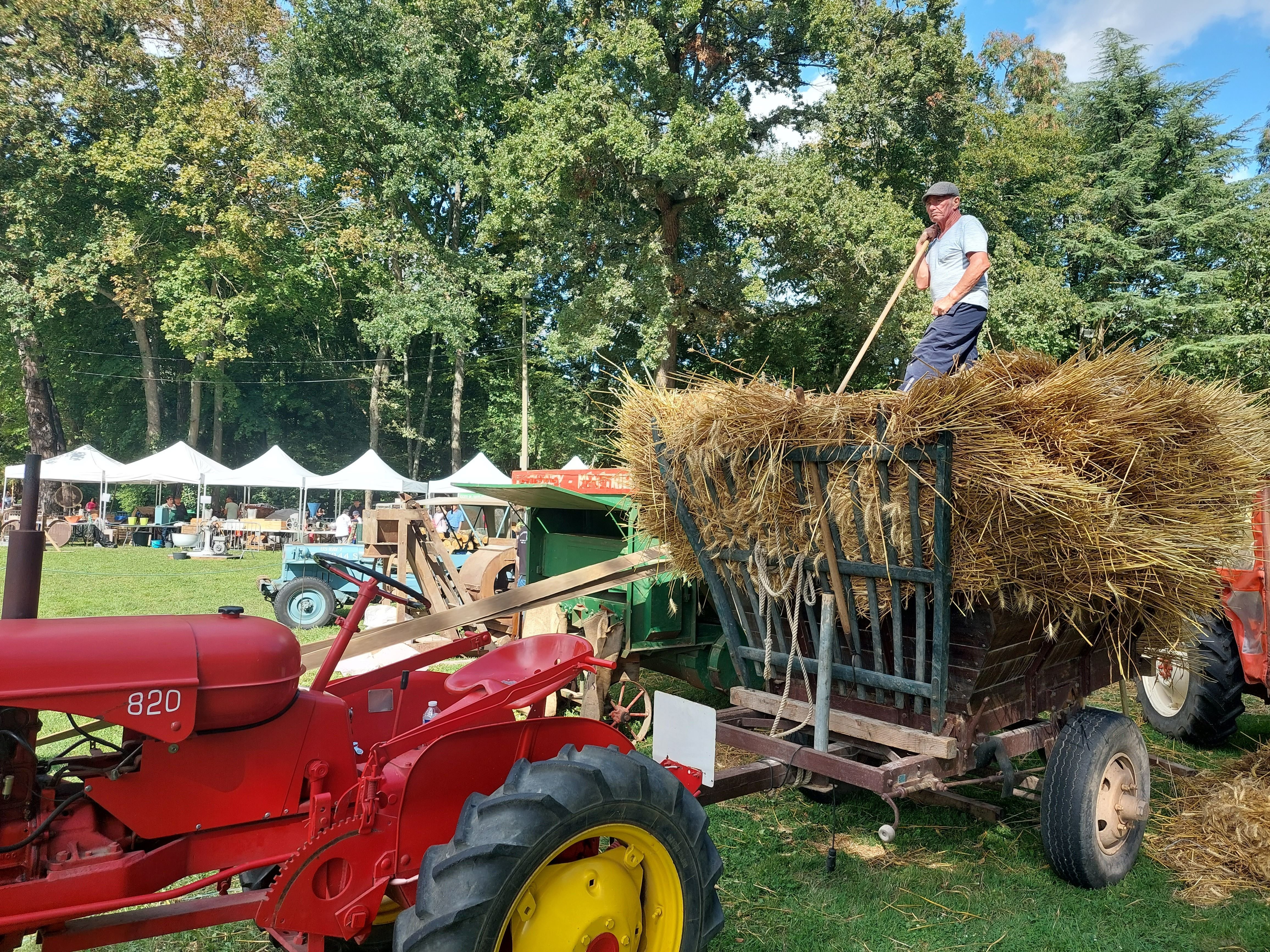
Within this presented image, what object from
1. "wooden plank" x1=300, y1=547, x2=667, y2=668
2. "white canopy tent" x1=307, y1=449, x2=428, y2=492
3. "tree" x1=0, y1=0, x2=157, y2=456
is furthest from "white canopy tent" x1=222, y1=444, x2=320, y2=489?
"wooden plank" x1=300, y1=547, x2=667, y2=668

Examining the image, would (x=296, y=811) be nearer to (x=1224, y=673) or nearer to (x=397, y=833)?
(x=397, y=833)

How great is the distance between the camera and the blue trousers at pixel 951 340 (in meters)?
4.19

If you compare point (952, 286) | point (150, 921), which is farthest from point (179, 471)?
→ point (150, 921)

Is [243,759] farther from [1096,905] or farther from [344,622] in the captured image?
[1096,905]

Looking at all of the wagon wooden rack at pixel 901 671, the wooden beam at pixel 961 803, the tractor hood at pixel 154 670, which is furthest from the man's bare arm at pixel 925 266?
the tractor hood at pixel 154 670

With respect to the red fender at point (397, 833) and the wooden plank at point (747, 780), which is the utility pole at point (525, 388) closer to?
the wooden plank at point (747, 780)

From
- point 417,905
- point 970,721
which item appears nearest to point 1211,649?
point 970,721

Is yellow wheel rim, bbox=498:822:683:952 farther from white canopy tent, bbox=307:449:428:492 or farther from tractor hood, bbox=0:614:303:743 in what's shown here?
white canopy tent, bbox=307:449:428:492

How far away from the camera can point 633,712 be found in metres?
6.56

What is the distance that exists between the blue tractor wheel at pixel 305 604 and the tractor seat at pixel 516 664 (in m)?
7.87

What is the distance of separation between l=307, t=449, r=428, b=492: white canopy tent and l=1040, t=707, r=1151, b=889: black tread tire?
65.9 feet

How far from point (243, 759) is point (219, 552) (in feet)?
66.6

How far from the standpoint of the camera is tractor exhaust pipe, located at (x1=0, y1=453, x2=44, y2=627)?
7.16 ft

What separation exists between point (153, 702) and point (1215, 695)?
6.21 meters
